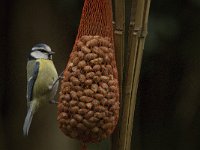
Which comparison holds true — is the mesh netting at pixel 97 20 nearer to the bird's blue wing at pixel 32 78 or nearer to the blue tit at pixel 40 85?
the blue tit at pixel 40 85

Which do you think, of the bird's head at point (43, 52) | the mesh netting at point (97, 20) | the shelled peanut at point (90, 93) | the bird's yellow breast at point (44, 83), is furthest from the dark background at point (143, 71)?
the shelled peanut at point (90, 93)

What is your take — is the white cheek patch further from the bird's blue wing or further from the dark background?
the dark background

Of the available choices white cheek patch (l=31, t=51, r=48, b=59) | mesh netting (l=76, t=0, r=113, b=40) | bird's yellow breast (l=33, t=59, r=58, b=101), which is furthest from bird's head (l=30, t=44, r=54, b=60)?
mesh netting (l=76, t=0, r=113, b=40)

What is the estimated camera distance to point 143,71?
14.7ft

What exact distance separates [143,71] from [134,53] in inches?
85.0

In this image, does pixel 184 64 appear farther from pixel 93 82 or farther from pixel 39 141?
pixel 93 82

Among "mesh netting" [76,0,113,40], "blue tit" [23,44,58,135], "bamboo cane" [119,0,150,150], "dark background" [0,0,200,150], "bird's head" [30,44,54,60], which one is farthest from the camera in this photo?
"dark background" [0,0,200,150]

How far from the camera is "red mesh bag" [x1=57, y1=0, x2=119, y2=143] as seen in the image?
7.73 ft

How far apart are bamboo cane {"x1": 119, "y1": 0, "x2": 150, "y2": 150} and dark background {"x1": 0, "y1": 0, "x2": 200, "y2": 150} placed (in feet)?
5.58

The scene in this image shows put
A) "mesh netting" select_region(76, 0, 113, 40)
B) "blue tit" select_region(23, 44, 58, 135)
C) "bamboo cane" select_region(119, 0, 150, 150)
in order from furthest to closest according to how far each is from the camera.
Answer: "blue tit" select_region(23, 44, 58, 135)
"mesh netting" select_region(76, 0, 113, 40)
"bamboo cane" select_region(119, 0, 150, 150)

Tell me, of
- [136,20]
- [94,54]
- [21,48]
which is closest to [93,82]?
[94,54]

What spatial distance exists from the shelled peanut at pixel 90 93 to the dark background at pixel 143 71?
1656mm

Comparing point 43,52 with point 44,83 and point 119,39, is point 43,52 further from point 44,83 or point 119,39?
point 119,39

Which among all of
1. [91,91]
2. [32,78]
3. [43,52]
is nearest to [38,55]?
[43,52]
